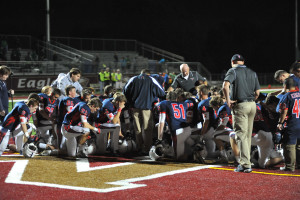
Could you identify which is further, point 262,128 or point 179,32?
point 179,32

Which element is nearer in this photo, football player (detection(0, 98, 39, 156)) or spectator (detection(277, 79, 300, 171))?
spectator (detection(277, 79, 300, 171))

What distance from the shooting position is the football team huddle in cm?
758

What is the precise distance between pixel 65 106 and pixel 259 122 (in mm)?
3899

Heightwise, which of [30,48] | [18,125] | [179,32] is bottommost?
[18,125]

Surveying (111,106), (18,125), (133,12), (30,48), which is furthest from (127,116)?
→ (133,12)

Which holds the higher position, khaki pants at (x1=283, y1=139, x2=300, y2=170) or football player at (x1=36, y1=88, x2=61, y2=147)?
football player at (x1=36, y1=88, x2=61, y2=147)

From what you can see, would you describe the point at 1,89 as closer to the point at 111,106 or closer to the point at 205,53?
the point at 111,106

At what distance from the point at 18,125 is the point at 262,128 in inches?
184

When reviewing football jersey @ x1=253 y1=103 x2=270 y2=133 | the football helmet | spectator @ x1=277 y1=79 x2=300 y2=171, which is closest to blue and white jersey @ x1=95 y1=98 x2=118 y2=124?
the football helmet

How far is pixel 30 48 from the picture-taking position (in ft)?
103

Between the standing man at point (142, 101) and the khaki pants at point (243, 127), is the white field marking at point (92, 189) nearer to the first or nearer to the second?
the khaki pants at point (243, 127)

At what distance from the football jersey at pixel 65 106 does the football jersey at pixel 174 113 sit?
1888 mm

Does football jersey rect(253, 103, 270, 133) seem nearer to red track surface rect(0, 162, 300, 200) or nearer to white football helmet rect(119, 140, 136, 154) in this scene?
red track surface rect(0, 162, 300, 200)

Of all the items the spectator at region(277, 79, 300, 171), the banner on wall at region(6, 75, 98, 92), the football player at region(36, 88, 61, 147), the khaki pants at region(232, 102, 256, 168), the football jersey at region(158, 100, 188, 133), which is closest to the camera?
the khaki pants at region(232, 102, 256, 168)
